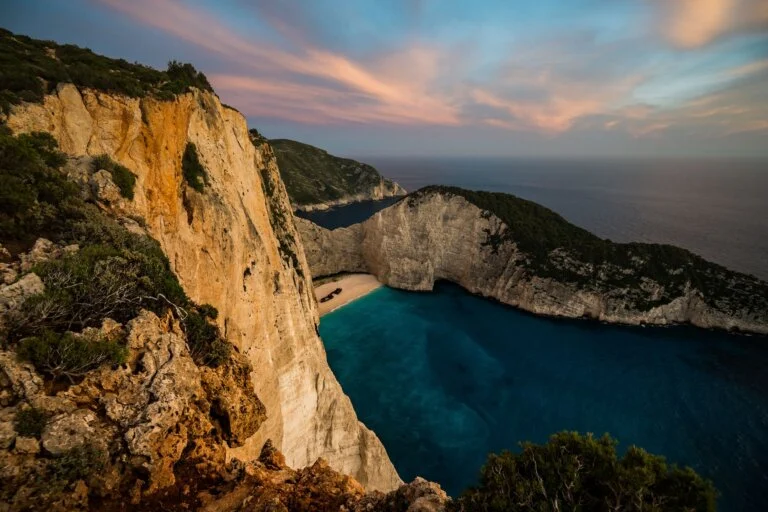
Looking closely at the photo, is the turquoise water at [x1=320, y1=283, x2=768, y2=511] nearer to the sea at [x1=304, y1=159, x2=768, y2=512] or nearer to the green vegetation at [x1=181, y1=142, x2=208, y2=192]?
the sea at [x1=304, y1=159, x2=768, y2=512]

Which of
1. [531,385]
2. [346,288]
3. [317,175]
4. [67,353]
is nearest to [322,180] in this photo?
[317,175]

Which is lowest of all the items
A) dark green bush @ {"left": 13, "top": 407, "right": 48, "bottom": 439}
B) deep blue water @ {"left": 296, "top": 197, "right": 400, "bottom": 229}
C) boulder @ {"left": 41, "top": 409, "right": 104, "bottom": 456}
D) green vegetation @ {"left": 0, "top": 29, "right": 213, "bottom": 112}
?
deep blue water @ {"left": 296, "top": 197, "right": 400, "bottom": 229}

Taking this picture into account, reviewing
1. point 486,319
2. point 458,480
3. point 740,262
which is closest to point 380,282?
point 486,319

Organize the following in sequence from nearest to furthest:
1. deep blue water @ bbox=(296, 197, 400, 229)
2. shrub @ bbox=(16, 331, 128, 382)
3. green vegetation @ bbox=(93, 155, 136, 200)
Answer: shrub @ bbox=(16, 331, 128, 382)
green vegetation @ bbox=(93, 155, 136, 200)
deep blue water @ bbox=(296, 197, 400, 229)

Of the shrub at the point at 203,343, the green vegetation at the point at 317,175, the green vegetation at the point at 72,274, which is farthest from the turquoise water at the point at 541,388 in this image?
the green vegetation at the point at 317,175

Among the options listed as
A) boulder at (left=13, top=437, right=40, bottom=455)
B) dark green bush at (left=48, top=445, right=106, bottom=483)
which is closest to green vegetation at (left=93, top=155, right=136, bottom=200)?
boulder at (left=13, top=437, right=40, bottom=455)

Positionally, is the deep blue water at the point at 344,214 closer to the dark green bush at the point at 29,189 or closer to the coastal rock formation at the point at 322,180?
the coastal rock formation at the point at 322,180
